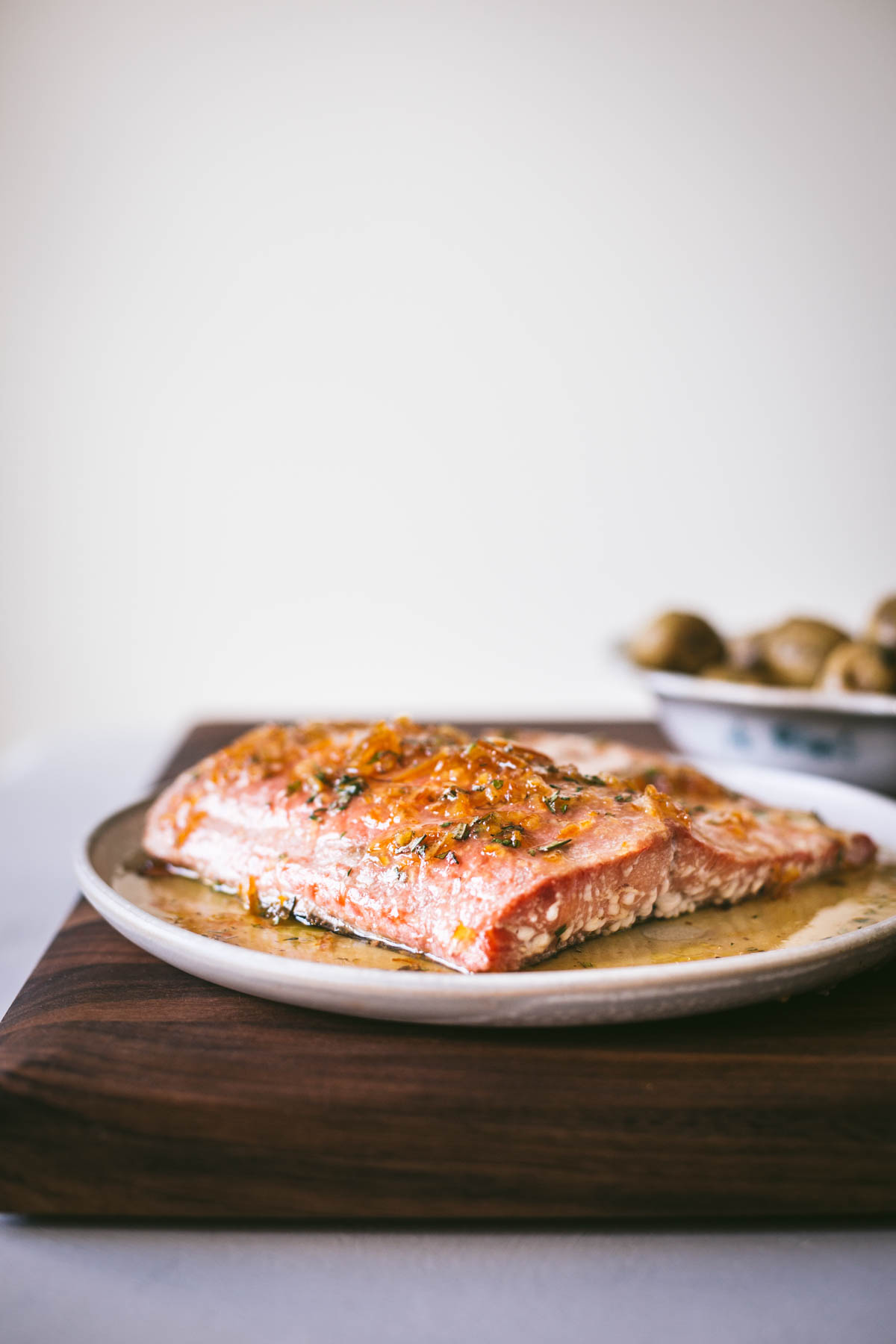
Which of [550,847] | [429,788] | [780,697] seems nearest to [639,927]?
[550,847]

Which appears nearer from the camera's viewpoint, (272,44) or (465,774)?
(465,774)

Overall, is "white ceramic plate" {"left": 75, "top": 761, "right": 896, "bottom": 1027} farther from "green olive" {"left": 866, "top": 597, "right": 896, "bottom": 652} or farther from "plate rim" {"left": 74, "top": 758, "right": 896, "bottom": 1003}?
"green olive" {"left": 866, "top": 597, "right": 896, "bottom": 652}

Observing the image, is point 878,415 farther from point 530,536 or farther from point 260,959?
point 260,959

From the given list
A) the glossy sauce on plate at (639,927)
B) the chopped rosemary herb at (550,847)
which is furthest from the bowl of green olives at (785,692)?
the chopped rosemary herb at (550,847)

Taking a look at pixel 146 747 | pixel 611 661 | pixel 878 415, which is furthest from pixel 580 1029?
pixel 878 415

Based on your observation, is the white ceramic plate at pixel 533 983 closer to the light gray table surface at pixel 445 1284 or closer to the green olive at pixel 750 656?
the light gray table surface at pixel 445 1284

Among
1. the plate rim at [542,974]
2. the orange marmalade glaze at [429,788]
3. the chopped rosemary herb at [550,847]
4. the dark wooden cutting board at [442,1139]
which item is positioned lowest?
the dark wooden cutting board at [442,1139]

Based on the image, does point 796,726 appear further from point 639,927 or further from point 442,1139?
point 442,1139

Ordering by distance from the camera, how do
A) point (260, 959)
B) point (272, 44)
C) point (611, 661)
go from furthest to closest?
point (272, 44) < point (611, 661) < point (260, 959)
